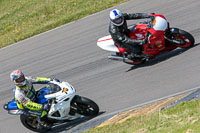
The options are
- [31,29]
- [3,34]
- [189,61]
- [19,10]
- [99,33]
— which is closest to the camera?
[189,61]

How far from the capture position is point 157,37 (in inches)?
421

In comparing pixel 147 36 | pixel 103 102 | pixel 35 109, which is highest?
pixel 147 36

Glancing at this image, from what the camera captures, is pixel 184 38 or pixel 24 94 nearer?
pixel 24 94

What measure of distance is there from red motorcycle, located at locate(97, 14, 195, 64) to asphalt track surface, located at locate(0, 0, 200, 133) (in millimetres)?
362

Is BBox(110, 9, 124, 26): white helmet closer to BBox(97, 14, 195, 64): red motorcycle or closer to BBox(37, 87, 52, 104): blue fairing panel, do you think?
BBox(97, 14, 195, 64): red motorcycle

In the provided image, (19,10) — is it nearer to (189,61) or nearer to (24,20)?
(24,20)

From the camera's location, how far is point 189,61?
34.7 ft

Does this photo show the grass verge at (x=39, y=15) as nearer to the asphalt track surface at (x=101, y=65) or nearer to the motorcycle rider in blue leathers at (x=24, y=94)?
the asphalt track surface at (x=101, y=65)

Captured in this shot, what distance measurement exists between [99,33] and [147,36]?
14.6 feet

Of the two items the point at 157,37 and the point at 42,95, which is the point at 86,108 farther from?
the point at 157,37

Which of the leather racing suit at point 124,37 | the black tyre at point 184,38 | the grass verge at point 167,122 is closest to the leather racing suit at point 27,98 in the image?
the grass verge at point 167,122

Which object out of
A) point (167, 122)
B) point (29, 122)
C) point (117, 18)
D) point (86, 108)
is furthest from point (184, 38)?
point (29, 122)

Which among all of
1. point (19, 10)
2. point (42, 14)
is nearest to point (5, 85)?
point (42, 14)

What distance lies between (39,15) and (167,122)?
50.1 feet
